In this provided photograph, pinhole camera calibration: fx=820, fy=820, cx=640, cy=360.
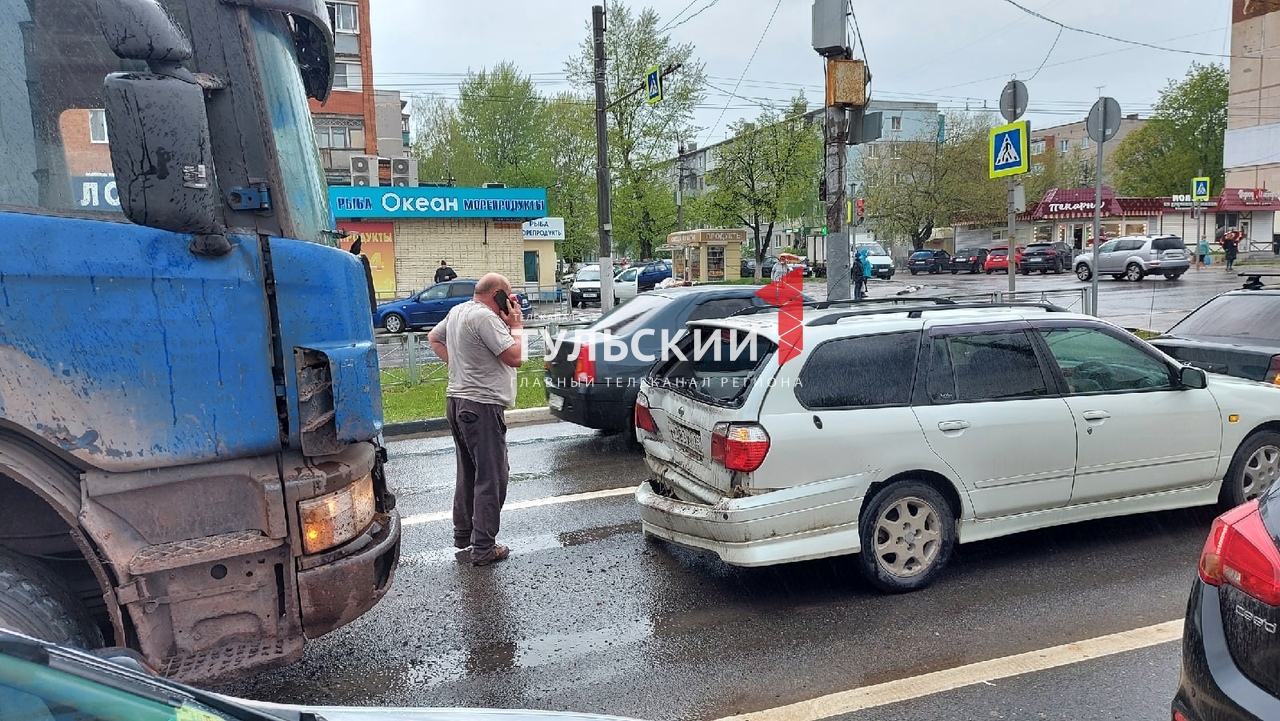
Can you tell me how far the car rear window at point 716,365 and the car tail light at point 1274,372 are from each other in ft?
14.7

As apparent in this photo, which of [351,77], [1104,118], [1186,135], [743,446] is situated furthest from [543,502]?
[1186,135]

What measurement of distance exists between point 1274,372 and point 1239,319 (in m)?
1.17

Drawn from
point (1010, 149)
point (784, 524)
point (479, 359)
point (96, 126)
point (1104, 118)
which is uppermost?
point (1104, 118)

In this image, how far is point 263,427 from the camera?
2992mm

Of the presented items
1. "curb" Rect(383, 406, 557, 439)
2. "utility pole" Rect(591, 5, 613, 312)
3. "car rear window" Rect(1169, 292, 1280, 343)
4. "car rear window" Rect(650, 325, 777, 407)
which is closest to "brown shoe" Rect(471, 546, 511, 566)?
"car rear window" Rect(650, 325, 777, 407)

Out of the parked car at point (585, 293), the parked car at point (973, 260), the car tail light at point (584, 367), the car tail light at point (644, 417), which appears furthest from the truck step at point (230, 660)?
the parked car at point (973, 260)

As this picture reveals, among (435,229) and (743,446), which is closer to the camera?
(743,446)

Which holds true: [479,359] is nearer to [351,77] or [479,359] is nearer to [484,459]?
[484,459]

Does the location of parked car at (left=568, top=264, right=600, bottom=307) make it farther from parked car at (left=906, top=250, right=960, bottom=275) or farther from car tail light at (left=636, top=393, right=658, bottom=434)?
car tail light at (left=636, top=393, right=658, bottom=434)

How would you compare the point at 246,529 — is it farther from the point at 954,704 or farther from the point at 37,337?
the point at 954,704

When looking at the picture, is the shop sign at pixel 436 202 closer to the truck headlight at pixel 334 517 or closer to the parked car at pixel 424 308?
the parked car at pixel 424 308

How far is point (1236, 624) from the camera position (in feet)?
7.91

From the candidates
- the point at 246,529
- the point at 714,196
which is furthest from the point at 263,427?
the point at 714,196

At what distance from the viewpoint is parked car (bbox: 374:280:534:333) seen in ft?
77.6
